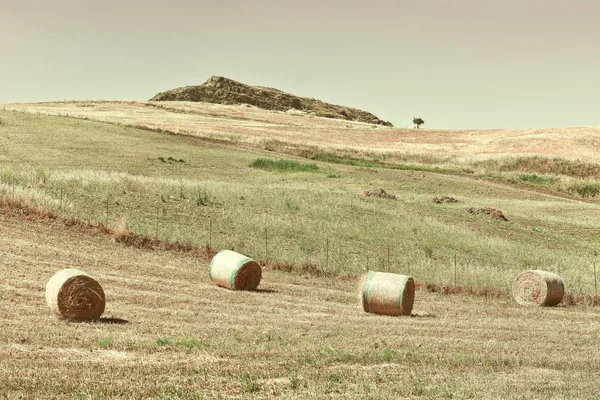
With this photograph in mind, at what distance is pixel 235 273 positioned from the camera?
26.6 meters

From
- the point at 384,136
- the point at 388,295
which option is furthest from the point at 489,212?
the point at 384,136

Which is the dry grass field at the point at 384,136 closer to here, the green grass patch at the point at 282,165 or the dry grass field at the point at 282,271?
the dry grass field at the point at 282,271

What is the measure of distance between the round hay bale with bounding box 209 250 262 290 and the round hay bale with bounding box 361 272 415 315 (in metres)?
5.11

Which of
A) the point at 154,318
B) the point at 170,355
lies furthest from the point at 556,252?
the point at 170,355

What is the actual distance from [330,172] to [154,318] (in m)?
47.7

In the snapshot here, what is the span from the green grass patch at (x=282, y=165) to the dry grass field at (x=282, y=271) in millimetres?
269

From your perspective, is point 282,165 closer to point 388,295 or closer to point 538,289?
point 538,289

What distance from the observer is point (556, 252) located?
4125 centimetres

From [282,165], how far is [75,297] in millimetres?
49006

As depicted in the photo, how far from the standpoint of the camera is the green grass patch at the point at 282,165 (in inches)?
2633

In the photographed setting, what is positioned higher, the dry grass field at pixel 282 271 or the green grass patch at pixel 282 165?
the green grass patch at pixel 282 165

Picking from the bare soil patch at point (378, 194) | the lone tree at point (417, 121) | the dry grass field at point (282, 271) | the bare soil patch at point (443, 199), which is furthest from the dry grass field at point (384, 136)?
the lone tree at point (417, 121)

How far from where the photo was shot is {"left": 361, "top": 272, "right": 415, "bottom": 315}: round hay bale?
23.0 metres

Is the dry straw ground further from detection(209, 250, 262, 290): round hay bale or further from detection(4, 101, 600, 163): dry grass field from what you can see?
detection(4, 101, 600, 163): dry grass field
